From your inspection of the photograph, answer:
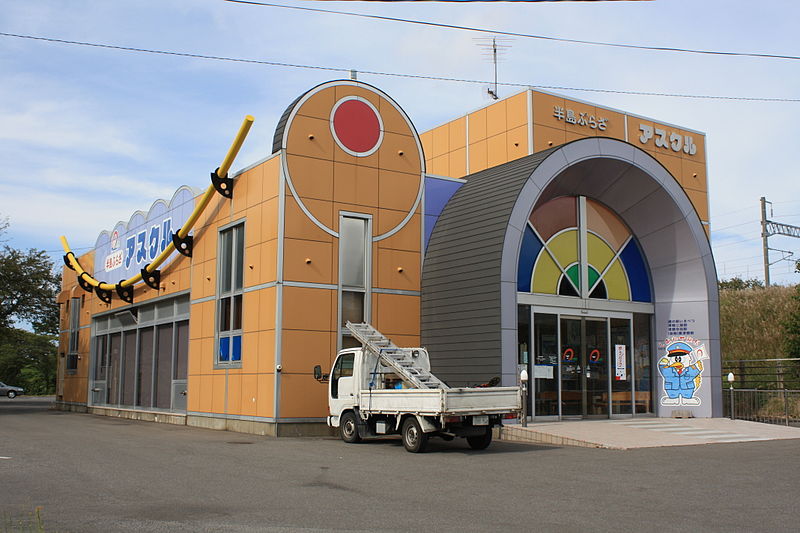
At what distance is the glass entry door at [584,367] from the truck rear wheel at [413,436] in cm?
703

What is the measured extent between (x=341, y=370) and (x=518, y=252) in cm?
505

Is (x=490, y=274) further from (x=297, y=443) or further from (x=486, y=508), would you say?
(x=486, y=508)

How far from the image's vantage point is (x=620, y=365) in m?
22.4

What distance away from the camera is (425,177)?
22.0 m

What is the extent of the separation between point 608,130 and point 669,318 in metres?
9.97

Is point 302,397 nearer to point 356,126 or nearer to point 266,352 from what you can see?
point 266,352

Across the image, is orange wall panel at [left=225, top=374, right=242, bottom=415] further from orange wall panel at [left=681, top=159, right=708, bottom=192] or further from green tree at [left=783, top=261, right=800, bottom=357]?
orange wall panel at [left=681, top=159, right=708, bottom=192]

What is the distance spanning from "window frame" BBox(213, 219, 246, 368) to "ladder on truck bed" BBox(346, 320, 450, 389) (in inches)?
189

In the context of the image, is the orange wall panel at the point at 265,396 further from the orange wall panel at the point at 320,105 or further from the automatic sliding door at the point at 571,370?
the automatic sliding door at the point at 571,370

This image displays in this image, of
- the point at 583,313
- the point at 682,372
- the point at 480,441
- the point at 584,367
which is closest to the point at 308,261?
the point at 480,441

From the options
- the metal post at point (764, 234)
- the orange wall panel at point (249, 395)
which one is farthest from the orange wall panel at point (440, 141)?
the metal post at point (764, 234)

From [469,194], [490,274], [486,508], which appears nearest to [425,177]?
[469,194]

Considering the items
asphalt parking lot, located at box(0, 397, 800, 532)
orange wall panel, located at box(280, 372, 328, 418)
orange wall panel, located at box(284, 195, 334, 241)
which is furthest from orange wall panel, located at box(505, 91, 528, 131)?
asphalt parking lot, located at box(0, 397, 800, 532)

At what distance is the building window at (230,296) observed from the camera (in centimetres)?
2145
